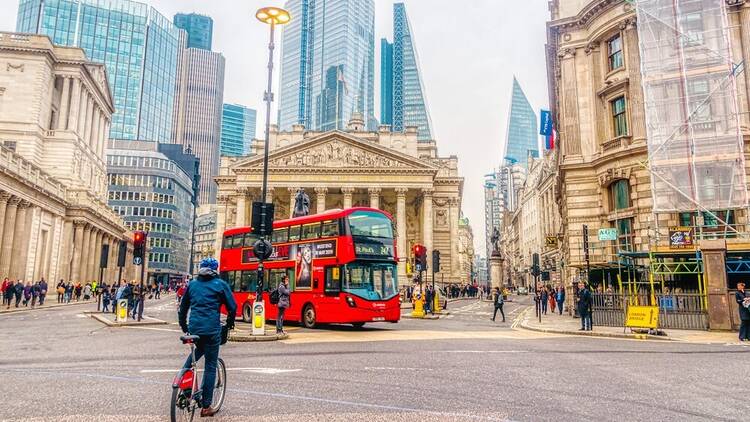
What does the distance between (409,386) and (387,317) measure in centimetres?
1185

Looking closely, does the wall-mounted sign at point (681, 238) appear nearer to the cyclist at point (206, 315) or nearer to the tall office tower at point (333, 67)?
the cyclist at point (206, 315)

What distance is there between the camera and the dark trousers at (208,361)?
18.2 ft

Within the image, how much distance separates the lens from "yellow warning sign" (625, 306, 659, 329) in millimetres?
17250

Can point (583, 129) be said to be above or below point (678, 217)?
above

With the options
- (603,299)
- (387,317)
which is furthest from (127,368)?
(603,299)

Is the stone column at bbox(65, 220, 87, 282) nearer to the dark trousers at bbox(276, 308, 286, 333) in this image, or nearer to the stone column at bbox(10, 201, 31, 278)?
the stone column at bbox(10, 201, 31, 278)

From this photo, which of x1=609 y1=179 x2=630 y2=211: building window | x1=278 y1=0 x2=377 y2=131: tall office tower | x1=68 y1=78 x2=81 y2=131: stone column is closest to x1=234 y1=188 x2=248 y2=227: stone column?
x1=68 y1=78 x2=81 y2=131: stone column

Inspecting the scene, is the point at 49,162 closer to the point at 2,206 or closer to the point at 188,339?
the point at 2,206

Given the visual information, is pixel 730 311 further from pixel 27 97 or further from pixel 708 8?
pixel 27 97

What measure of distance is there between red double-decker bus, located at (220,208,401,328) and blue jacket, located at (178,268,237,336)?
1317 centimetres

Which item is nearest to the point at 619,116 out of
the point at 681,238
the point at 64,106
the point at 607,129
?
the point at 607,129

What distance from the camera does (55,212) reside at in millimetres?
47812

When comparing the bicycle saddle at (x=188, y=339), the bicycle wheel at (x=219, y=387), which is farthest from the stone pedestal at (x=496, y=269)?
the bicycle saddle at (x=188, y=339)

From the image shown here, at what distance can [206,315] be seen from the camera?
567 cm
